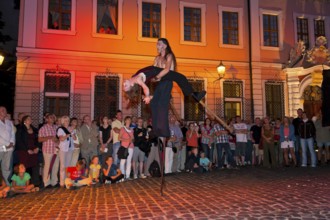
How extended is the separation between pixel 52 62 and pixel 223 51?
9167 millimetres

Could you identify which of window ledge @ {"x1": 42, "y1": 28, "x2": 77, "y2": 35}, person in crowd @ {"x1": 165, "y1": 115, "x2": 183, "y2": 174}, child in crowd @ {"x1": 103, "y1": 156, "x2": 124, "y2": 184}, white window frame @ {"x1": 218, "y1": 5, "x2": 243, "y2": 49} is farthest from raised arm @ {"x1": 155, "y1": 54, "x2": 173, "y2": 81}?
white window frame @ {"x1": 218, "y1": 5, "x2": 243, "y2": 49}

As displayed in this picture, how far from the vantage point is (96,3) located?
16.0m

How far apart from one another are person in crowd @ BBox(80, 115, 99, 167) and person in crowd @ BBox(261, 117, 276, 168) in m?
6.85

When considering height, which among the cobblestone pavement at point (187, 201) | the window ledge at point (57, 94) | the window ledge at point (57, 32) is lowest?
the cobblestone pavement at point (187, 201)

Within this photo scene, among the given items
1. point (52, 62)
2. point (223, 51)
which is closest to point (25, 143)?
point (52, 62)

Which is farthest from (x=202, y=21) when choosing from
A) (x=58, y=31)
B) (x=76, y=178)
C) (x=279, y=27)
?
(x=76, y=178)

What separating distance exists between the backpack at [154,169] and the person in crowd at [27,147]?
3562mm

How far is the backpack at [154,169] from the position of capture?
34.2 feet

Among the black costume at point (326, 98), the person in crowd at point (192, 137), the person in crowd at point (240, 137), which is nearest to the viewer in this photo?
the person in crowd at point (192, 137)

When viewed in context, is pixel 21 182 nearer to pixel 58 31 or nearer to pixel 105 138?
pixel 105 138

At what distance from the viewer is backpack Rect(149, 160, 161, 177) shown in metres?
10.4

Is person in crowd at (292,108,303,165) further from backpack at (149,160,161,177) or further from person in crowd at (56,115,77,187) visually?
person in crowd at (56,115,77,187)

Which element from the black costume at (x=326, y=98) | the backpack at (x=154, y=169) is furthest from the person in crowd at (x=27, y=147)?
the black costume at (x=326, y=98)

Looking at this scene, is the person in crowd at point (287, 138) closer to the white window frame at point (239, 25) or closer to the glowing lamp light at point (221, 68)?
the glowing lamp light at point (221, 68)
